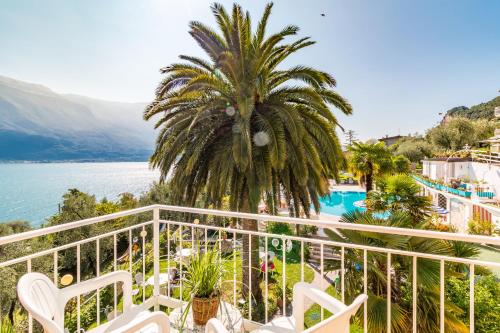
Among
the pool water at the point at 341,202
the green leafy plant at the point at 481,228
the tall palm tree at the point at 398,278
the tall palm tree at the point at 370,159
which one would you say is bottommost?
the pool water at the point at 341,202

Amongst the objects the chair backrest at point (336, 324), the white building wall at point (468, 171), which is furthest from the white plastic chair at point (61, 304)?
the white building wall at point (468, 171)

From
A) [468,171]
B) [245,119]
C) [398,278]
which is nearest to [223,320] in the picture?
[398,278]

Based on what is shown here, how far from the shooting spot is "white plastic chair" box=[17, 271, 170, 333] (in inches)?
40.6

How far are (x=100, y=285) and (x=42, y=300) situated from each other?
390 mm

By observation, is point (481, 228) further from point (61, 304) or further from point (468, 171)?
point (61, 304)

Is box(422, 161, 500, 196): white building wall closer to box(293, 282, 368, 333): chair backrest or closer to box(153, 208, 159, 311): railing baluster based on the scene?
box(293, 282, 368, 333): chair backrest

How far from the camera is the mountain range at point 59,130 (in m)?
50.5

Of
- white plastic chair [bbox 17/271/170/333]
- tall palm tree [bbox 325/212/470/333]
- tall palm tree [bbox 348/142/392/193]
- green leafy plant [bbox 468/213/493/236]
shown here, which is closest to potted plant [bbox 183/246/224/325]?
white plastic chair [bbox 17/271/170/333]

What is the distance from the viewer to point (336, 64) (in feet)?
35.4

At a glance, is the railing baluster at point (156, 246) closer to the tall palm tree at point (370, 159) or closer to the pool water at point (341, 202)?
the tall palm tree at point (370, 159)

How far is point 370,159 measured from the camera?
15281 millimetres

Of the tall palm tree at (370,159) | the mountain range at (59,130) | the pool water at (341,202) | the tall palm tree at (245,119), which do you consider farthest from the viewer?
the mountain range at (59,130)

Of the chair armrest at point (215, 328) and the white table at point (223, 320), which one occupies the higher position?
the chair armrest at point (215, 328)

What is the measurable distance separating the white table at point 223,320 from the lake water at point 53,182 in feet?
102
